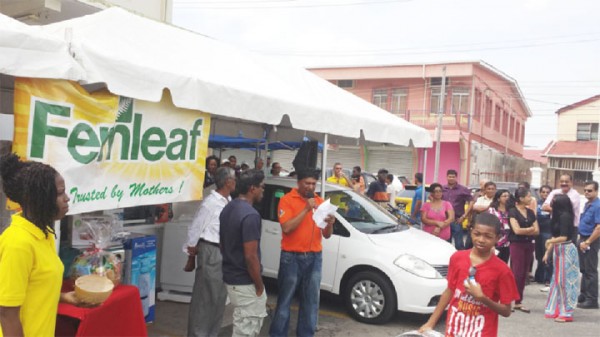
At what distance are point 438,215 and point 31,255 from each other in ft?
21.6

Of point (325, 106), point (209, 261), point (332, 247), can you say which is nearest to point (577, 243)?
point (332, 247)

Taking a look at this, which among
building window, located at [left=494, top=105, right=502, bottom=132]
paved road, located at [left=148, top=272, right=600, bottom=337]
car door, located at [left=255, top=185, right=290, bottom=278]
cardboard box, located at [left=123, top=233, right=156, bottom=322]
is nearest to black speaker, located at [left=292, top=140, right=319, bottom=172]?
car door, located at [left=255, top=185, right=290, bottom=278]

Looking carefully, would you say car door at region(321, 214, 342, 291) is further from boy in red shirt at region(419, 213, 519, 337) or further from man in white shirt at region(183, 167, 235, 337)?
boy in red shirt at region(419, 213, 519, 337)

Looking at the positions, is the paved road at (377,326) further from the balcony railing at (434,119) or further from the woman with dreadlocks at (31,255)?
the balcony railing at (434,119)

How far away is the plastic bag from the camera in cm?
383

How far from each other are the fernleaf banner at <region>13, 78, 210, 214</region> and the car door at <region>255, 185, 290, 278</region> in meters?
2.11

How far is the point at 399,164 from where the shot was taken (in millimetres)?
29484

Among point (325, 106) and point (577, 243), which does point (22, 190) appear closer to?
Answer: point (325, 106)

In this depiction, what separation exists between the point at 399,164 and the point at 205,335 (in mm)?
25709

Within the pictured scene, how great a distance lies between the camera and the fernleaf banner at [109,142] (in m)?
3.23

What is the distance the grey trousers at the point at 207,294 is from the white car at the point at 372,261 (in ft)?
6.00

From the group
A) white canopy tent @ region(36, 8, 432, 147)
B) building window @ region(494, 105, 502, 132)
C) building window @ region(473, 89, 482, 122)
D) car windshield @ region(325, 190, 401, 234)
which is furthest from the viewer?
building window @ region(494, 105, 502, 132)

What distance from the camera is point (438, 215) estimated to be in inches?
307

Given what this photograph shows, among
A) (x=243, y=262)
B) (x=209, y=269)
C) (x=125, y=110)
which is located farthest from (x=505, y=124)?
(x=125, y=110)
